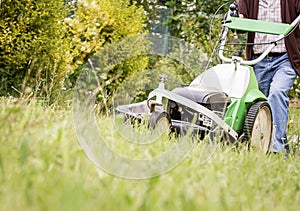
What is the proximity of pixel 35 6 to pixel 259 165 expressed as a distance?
292cm

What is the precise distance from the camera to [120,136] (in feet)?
8.14

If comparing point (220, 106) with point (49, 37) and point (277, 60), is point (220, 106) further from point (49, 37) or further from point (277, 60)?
point (49, 37)

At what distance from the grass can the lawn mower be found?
67 cm

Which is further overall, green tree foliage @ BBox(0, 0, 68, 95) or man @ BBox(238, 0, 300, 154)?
green tree foliage @ BBox(0, 0, 68, 95)

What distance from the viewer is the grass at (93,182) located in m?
1.41

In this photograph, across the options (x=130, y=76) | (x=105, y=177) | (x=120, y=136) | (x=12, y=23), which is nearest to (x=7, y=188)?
(x=105, y=177)

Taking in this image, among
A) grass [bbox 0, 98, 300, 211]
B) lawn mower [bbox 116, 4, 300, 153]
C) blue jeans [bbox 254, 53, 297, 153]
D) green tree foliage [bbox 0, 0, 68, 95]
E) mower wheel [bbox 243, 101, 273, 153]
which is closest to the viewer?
grass [bbox 0, 98, 300, 211]

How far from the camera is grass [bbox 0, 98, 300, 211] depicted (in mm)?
1407

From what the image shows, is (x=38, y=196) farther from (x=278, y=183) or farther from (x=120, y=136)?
(x=278, y=183)

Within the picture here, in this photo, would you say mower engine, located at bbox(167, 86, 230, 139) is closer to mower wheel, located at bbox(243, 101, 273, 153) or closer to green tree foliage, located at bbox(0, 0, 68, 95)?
mower wheel, located at bbox(243, 101, 273, 153)

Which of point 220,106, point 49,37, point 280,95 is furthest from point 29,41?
point 280,95

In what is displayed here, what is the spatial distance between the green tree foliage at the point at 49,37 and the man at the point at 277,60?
1.56 metres

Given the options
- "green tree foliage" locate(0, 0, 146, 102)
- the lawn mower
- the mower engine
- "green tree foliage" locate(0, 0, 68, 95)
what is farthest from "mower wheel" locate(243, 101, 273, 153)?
"green tree foliage" locate(0, 0, 68, 95)

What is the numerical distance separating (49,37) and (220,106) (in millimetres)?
2140
